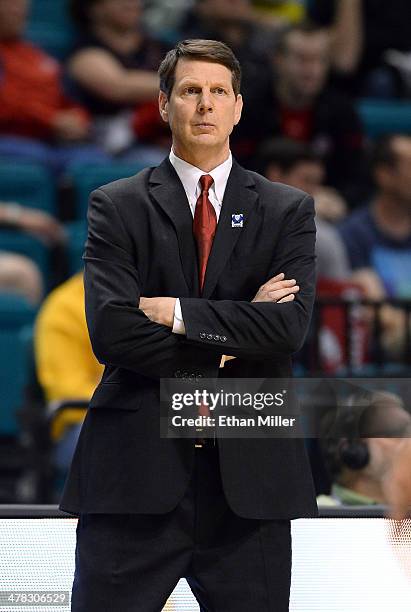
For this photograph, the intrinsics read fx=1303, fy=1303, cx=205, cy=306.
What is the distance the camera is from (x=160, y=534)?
8.47ft

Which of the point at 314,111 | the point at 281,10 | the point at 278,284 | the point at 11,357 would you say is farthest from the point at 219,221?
the point at 281,10

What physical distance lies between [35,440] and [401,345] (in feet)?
5.82

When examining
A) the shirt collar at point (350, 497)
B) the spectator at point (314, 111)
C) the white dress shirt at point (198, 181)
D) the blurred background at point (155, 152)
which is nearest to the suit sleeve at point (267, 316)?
the white dress shirt at point (198, 181)

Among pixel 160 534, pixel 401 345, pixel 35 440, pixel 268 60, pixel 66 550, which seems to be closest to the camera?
pixel 160 534

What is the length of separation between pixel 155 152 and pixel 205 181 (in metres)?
4.54

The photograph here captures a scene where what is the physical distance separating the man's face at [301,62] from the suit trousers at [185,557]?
5161 millimetres

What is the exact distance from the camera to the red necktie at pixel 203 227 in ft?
8.89

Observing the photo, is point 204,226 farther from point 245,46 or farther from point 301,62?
point 245,46

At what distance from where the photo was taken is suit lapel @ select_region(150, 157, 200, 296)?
2707 mm

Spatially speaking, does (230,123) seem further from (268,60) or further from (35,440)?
(268,60)

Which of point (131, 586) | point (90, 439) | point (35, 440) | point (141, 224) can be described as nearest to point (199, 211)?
point (141, 224)

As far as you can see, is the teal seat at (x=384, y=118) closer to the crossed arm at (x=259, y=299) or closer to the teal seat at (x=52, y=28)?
the teal seat at (x=52, y=28)

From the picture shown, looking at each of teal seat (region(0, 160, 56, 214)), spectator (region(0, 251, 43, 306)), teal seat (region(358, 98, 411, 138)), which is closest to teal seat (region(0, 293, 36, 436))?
spectator (region(0, 251, 43, 306))

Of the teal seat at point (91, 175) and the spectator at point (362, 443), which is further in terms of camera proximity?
the teal seat at point (91, 175)
